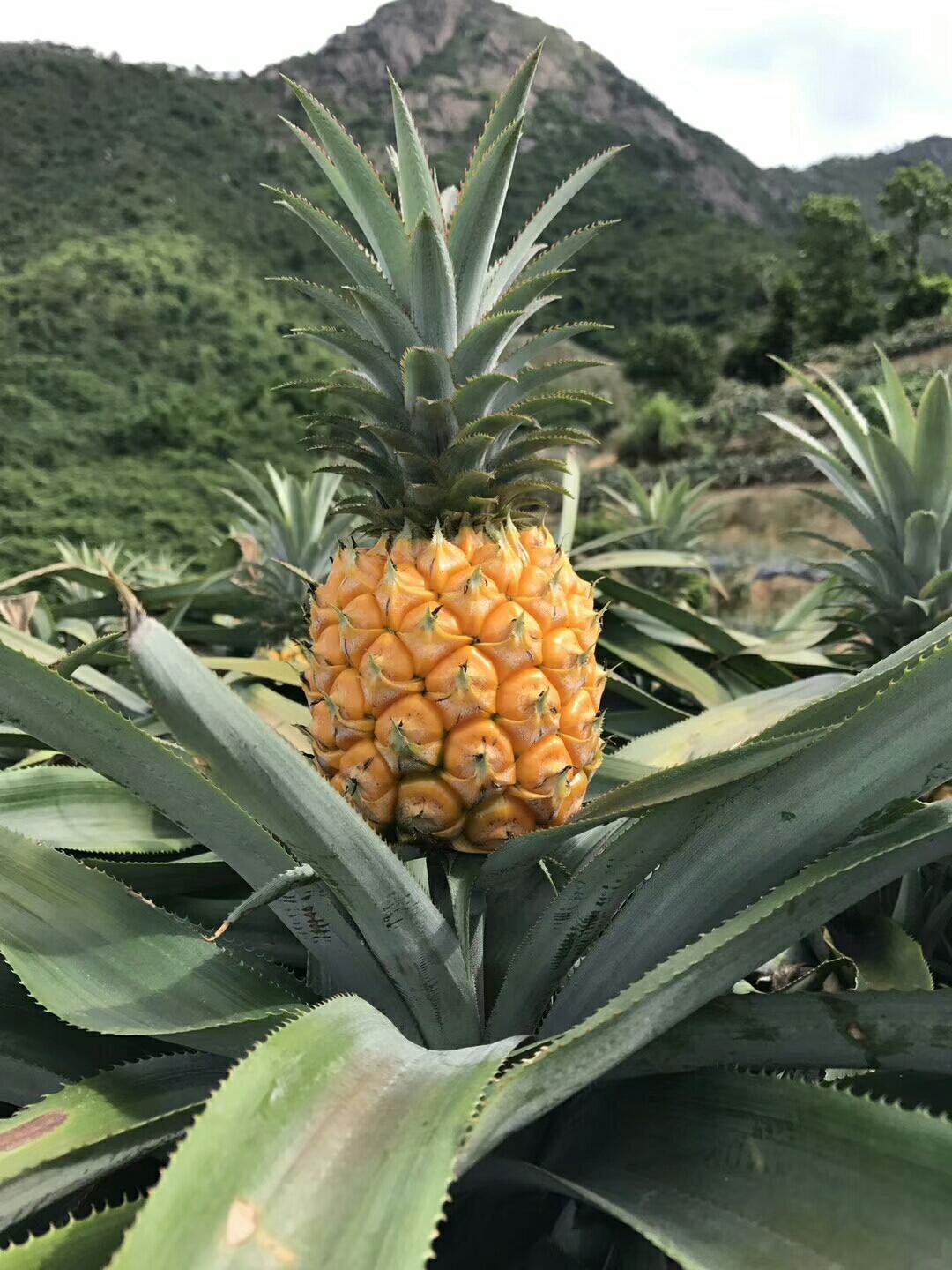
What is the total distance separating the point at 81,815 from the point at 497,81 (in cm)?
8791

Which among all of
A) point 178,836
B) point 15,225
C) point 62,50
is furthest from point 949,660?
point 62,50

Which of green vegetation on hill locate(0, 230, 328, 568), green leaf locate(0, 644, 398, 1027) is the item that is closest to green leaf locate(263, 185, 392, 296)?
green leaf locate(0, 644, 398, 1027)

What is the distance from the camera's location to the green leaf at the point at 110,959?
1.04 metres

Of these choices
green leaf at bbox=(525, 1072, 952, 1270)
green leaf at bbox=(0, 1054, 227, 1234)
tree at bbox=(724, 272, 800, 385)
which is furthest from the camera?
tree at bbox=(724, 272, 800, 385)

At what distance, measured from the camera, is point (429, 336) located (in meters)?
1.54

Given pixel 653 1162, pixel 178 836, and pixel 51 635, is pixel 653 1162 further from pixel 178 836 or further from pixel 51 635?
pixel 51 635

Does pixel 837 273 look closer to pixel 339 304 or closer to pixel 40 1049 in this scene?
pixel 339 304

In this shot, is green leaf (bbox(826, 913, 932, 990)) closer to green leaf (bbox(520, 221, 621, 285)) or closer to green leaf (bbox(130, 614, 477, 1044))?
green leaf (bbox(130, 614, 477, 1044))

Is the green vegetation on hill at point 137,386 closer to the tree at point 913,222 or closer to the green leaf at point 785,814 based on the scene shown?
the tree at point 913,222

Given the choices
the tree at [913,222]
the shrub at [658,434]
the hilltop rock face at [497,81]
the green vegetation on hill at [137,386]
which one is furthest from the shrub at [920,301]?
the hilltop rock face at [497,81]

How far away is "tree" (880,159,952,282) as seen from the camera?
3067 cm

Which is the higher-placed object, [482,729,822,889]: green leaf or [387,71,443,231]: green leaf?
[387,71,443,231]: green leaf

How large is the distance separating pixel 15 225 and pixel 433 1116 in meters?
45.0

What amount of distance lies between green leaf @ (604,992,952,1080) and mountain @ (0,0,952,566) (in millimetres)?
19946
